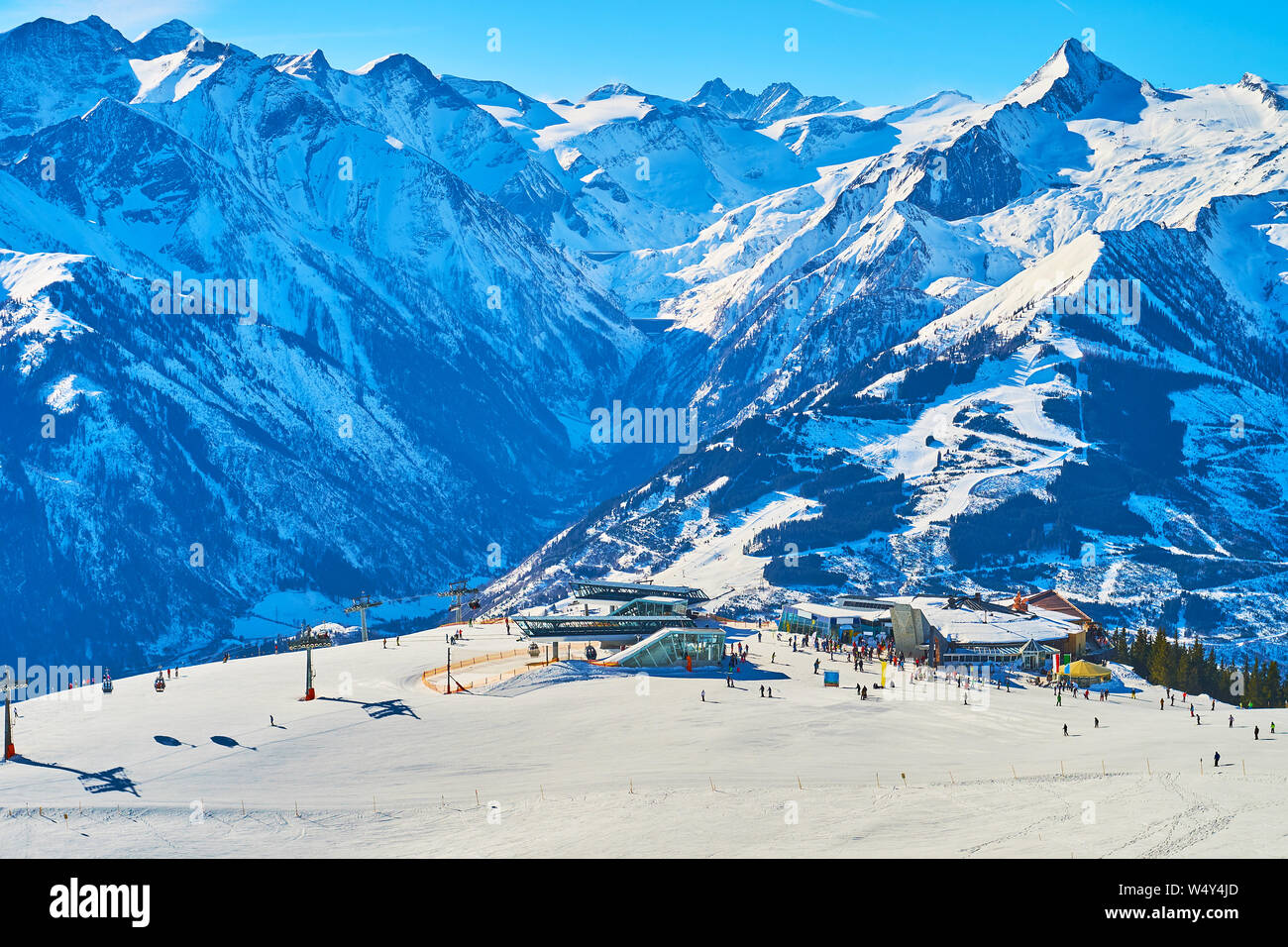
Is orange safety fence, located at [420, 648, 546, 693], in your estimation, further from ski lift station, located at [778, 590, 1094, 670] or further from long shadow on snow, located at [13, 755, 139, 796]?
ski lift station, located at [778, 590, 1094, 670]

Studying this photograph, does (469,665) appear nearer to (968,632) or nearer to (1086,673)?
(968,632)

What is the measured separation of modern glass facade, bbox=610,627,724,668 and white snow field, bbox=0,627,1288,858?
14.1ft

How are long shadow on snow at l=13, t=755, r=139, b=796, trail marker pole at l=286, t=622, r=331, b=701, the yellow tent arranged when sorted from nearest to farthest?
1. long shadow on snow at l=13, t=755, r=139, b=796
2. trail marker pole at l=286, t=622, r=331, b=701
3. the yellow tent

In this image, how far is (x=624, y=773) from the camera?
106m

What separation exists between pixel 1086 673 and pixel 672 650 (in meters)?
46.5

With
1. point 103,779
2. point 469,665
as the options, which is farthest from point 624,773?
point 469,665

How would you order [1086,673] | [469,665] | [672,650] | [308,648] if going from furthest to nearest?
[1086,673] < [672,650] < [469,665] < [308,648]

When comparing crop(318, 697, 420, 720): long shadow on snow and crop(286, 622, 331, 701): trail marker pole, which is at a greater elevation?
crop(286, 622, 331, 701): trail marker pole

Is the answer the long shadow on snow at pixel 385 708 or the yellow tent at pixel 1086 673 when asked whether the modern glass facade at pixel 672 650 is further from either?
the yellow tent at pixel 1086 673

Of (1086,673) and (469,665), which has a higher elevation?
(469,665)

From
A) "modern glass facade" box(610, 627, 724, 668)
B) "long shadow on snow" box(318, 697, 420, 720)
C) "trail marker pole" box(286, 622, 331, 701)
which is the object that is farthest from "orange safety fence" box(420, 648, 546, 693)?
"trail marker pole" box(286, 622, 331, 701)

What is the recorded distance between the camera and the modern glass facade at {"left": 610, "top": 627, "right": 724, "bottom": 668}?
152m

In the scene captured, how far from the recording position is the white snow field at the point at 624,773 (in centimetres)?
8712
